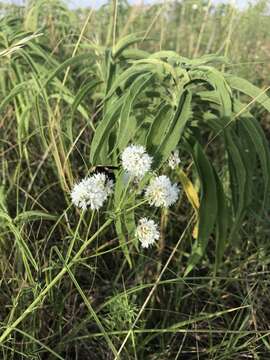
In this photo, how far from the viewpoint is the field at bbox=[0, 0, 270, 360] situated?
3.65 feet

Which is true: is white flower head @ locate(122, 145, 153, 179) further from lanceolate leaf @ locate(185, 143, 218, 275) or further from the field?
lanceolate leaf @ locate(185, 143, 218, 275)

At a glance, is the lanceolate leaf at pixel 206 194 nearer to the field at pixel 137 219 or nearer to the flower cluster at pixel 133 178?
the field at pixel 137 219

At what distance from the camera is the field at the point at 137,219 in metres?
1.11

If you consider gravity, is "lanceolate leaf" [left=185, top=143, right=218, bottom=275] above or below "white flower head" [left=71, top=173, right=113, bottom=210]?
below

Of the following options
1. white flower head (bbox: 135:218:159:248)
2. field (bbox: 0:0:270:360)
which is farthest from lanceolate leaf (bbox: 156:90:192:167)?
white flower head (bbox: 135:218:159:248)

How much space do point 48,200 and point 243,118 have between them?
0.67 metres

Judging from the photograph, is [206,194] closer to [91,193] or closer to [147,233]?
[147,233]

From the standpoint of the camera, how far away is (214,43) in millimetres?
2732

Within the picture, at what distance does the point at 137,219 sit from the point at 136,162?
0.52 metres

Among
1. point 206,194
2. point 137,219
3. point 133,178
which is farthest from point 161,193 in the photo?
point 137,219

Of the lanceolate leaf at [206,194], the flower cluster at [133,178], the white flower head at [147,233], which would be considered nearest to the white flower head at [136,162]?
the flower cluster at [133,178]

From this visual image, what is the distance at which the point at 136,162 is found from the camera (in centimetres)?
99

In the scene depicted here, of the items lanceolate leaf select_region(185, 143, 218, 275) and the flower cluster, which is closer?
the flower cluster

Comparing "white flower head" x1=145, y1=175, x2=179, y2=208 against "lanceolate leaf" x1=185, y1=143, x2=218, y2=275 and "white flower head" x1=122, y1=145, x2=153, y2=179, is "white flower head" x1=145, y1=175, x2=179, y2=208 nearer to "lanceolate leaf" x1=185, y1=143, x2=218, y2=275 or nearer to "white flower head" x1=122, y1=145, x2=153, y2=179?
"white flower head" x1=122, y1=145, x2=153, y2=179
